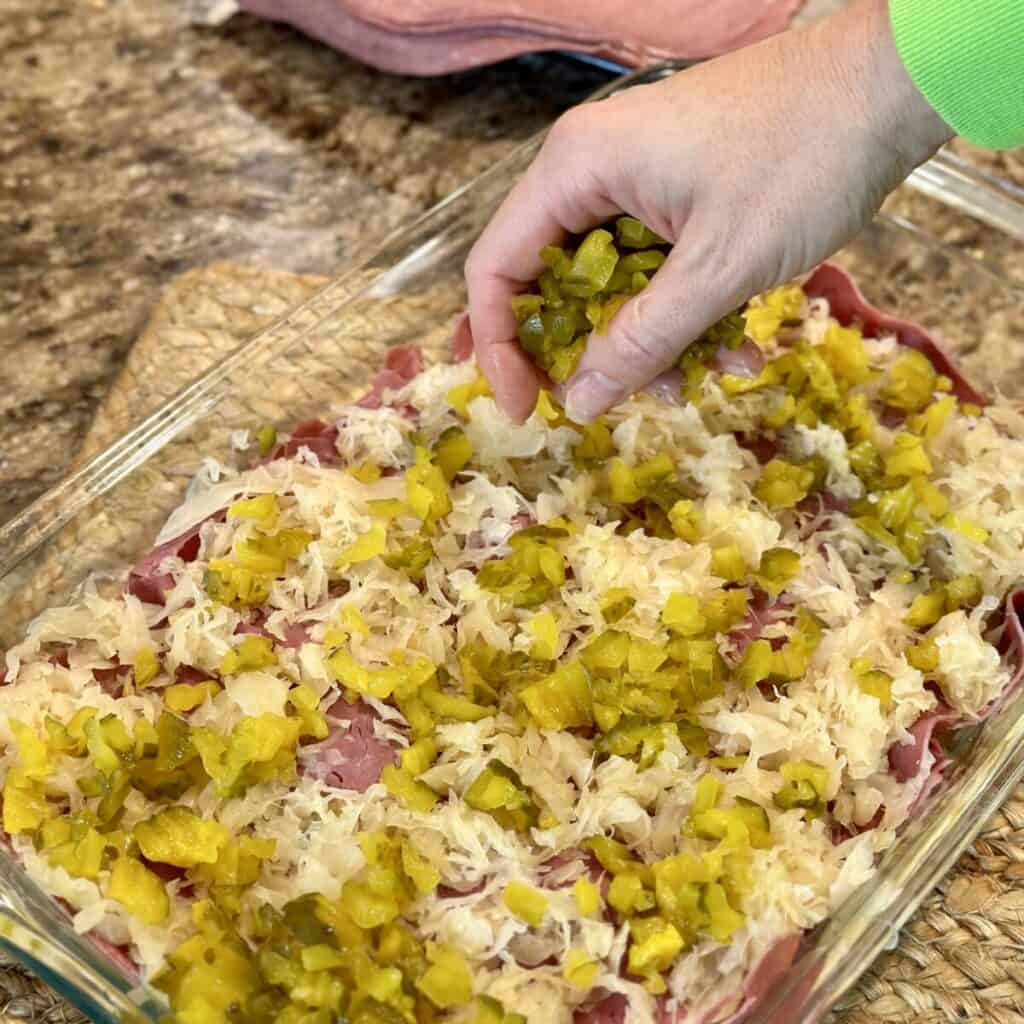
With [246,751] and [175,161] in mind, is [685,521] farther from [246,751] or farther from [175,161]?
[175,161]

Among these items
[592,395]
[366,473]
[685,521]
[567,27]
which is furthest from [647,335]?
[567,27]

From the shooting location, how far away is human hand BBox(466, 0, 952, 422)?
0.94 m

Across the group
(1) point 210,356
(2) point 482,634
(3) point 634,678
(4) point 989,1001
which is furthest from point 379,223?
(4) point 989,1001

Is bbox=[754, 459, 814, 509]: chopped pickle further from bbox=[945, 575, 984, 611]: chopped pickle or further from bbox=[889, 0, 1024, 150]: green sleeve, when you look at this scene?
bbox=[889, 0, 1024, 150]: green sleeve

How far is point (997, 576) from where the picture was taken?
3.80ft

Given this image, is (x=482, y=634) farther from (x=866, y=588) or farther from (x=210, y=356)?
(x=210, y=356)

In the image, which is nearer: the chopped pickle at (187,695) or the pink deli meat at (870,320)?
the chopped pickle at (187,695)

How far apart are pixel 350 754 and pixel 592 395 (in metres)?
0.37

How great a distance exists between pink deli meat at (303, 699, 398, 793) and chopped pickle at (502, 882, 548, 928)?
0.16 metres

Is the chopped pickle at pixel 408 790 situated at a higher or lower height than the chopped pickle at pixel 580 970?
higher

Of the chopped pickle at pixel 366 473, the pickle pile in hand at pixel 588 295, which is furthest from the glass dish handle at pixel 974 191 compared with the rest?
the chopped pickle at pixel 366 473

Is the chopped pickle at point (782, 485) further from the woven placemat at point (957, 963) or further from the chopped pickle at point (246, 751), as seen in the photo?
the chopped pickle at point (246, 751)

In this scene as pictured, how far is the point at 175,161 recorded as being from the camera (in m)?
1.72

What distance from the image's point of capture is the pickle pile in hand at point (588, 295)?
1.06m
